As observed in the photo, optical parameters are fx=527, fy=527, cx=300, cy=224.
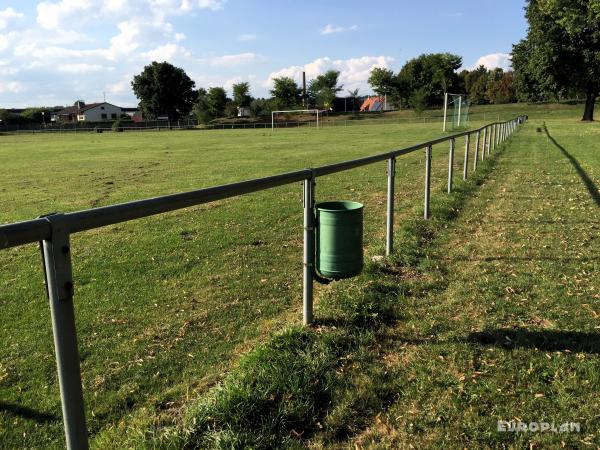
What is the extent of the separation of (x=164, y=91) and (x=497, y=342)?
107038 mm

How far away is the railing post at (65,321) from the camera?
1.91m

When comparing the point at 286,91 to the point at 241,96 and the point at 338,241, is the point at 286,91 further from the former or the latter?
the point at 338,241

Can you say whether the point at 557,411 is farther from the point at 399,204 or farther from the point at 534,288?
the point at 399,204

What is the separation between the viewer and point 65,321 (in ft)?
6.54

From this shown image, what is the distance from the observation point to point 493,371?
134 inches

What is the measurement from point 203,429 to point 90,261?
422 centimetres

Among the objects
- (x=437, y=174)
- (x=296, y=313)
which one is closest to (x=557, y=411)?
(x=296, y=313)

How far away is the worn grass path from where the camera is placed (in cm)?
284

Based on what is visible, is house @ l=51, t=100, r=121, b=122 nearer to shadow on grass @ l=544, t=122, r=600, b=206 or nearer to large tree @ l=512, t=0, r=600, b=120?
large tree @ l=512, t=0, r=600, b=120

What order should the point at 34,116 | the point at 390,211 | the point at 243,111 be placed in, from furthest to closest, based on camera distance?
the point at 34,116 → the point at 243,111 → the point at 390,211

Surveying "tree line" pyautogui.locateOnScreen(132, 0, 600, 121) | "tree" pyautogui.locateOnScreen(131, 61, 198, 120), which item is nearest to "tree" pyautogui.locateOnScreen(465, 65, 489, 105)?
"tree line" pyautogui.locateOnScreen(132, 0, 600, 121)

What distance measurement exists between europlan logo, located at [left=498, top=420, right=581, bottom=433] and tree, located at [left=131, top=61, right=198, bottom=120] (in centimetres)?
10751

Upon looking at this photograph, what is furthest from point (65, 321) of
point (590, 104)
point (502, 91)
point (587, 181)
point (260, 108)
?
point (502, 91)

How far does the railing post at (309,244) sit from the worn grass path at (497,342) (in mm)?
691
